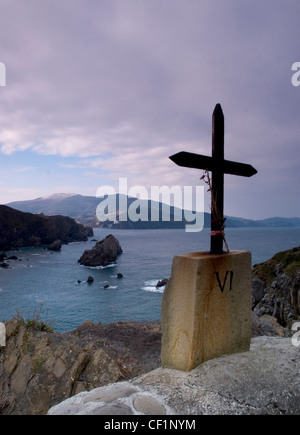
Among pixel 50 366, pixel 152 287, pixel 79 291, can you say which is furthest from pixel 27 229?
pixel 50 366

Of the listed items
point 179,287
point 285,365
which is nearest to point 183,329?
point 179,287

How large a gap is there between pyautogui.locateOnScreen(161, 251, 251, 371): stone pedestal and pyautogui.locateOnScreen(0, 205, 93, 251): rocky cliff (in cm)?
10753

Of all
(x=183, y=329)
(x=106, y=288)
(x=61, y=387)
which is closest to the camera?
(x=183, y=329)

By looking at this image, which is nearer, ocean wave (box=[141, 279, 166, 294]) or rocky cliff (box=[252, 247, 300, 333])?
rocky cliff (box=[252, 247, 300, 333])

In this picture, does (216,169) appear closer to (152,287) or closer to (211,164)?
(211,164)

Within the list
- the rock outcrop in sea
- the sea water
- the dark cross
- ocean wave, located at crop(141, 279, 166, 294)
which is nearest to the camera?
the dark cross

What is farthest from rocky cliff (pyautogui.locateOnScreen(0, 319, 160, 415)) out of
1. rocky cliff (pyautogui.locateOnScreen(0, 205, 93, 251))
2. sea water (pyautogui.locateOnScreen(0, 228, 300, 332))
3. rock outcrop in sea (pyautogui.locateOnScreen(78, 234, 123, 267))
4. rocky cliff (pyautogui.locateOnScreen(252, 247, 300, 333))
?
rocky cliff (pyautogui.locateOnScreen(0, 205, 93, 251))

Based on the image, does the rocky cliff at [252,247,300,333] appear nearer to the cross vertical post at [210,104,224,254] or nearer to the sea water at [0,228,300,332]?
→ the sea water at [0,228,300,332]

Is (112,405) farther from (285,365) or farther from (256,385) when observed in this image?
(285,365)

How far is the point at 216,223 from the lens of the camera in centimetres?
450

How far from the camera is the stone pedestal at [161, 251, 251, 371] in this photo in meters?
3.99

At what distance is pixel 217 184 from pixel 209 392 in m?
3.04

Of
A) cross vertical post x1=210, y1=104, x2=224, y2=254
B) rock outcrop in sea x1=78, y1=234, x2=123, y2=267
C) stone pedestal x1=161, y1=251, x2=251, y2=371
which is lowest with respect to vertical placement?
rock outcrop in sea x1=78, y1=234, x2=123, y2=267
